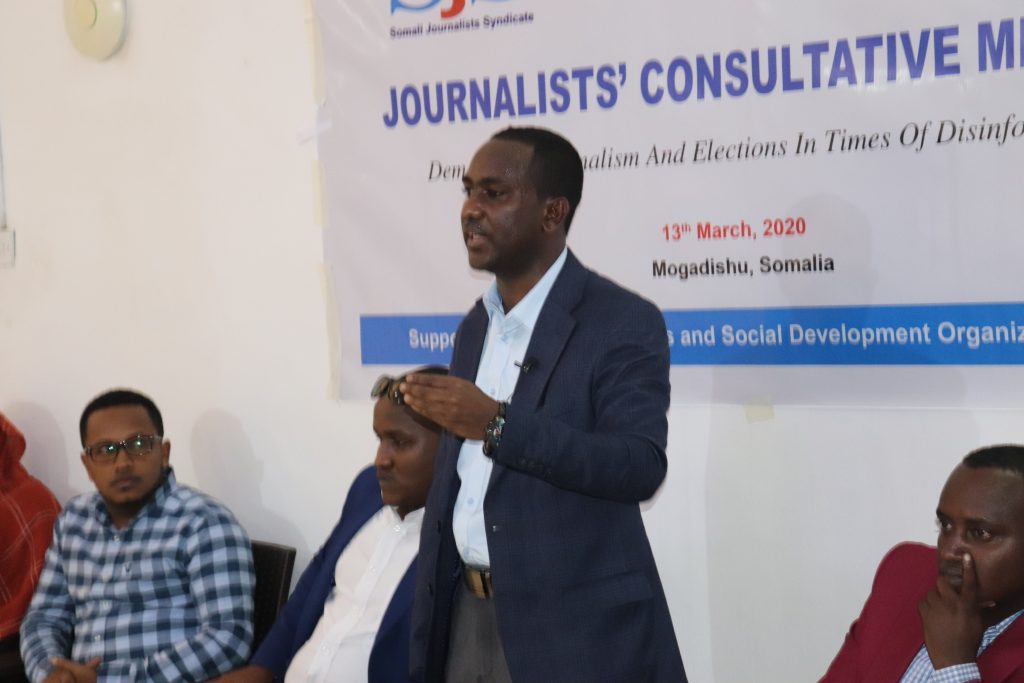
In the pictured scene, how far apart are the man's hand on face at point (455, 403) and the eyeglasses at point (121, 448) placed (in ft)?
6.20

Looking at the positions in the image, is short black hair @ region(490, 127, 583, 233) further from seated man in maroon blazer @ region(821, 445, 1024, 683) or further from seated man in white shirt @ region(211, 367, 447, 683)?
seated man in maroon blazer @ region(821, 445, 1024, 683)

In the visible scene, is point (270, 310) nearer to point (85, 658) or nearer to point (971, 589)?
point (85, 658)

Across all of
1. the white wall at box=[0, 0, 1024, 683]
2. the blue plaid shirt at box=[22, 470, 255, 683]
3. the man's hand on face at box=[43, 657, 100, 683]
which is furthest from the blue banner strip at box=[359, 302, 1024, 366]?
the man's hand on face at box=[43, 657, 100, 683]

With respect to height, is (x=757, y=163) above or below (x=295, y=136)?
below

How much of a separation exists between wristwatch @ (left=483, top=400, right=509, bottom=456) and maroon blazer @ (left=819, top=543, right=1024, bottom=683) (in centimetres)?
84

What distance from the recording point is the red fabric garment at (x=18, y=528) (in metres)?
3.75

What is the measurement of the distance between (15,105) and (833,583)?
351cm

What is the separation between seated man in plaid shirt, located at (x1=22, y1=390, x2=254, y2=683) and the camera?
3.18 m

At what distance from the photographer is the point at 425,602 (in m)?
2.11

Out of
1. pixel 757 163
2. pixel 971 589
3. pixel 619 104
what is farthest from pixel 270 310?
pixel 971 589

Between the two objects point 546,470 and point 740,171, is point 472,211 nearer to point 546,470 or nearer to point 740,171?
point 546,470

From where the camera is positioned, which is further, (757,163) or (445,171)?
(445,171)

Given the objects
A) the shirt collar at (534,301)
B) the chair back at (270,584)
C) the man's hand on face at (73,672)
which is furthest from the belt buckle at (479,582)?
the man's hand on face at (73,672)

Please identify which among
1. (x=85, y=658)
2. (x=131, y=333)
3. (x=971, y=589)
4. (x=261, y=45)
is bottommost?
(x=85, y=658)
